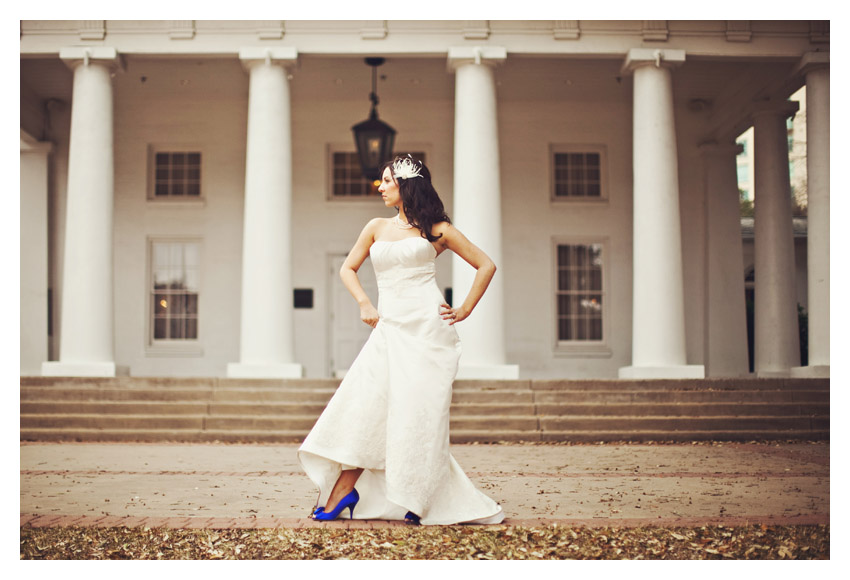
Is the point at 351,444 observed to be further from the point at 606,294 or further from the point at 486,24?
the point at 606,294

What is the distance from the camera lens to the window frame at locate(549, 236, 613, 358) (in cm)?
1928

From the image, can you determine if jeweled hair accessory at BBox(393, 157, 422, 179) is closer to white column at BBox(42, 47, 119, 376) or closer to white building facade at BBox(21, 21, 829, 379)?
white column at BBox(42, 47, 119, 376)

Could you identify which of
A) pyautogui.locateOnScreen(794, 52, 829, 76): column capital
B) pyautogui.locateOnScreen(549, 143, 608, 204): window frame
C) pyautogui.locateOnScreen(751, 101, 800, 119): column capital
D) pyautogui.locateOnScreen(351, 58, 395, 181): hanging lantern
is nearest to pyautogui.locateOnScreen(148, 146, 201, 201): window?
pyautogui.locateOnScreen(351, 58, 395, 181): hanging lantern

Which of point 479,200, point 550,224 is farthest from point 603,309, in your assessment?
point 479,200

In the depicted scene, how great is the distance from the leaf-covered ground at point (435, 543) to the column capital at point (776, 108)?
1369 cm

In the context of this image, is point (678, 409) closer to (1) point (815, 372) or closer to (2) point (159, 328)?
(1) point (815, 372)

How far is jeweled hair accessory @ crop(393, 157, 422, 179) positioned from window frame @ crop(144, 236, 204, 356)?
14.3 m

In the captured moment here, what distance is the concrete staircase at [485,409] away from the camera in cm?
1202

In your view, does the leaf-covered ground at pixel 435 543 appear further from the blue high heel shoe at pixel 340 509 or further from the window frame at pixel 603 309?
the window frame at pixel 603 309

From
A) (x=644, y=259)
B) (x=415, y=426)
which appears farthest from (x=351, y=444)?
(x=644, y=259)

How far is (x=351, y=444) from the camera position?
550 centimetres

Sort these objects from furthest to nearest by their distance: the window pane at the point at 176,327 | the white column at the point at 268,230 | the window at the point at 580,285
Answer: the window at the point at 580,285 → the window pane at the point at 176,327 → the white column at the point at 268,230

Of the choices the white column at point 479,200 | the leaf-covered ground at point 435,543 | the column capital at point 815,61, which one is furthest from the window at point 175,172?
the leaf-covered ground at point 435,543
